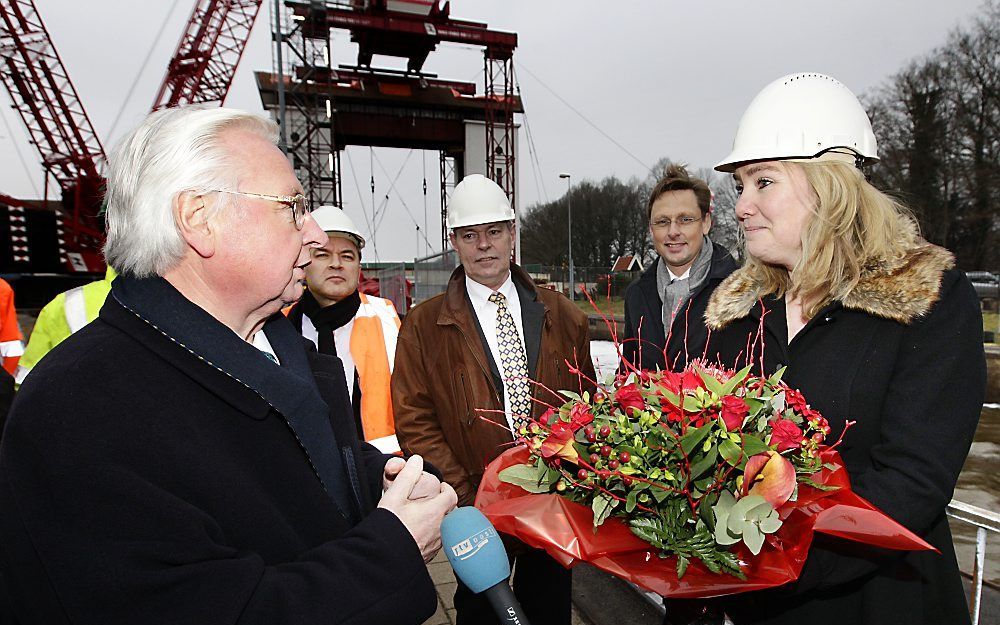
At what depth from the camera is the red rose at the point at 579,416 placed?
1.36m

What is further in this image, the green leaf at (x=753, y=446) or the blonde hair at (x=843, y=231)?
the blonde hair at (x=843, y=231)

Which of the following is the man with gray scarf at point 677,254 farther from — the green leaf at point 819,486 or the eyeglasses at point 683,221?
the green leaf at point 819,486

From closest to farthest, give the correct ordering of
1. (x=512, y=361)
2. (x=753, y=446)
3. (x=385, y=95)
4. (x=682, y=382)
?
(x=753, y=446) → (x=682, y=382) → (x=512, y=361) → (x=385, y=95)

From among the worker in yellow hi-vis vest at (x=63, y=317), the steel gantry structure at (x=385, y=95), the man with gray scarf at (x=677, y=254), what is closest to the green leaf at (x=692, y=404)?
the man with gray scarf at (x=677, y=254)

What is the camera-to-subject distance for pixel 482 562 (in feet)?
A: 3.91

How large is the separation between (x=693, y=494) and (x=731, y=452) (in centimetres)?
13

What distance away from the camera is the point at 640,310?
12.9 feet

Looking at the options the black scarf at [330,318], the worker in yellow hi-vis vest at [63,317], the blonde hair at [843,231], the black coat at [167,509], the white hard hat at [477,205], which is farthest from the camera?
the black scarf at [330,318]

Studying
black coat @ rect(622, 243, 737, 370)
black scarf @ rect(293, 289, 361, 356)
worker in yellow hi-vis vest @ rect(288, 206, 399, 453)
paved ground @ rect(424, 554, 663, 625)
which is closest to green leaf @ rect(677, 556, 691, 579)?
black coat @ rect(622, 243, 737, 370)

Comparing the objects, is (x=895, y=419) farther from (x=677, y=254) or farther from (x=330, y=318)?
(x=330, y=318)

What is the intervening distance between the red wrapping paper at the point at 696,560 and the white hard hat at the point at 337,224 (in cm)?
279

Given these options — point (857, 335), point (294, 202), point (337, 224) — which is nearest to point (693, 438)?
point (857, 335)

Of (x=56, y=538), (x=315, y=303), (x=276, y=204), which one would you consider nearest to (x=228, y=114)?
(x=276, y=204)

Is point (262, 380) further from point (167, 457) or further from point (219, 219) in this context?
point (219, 219)
